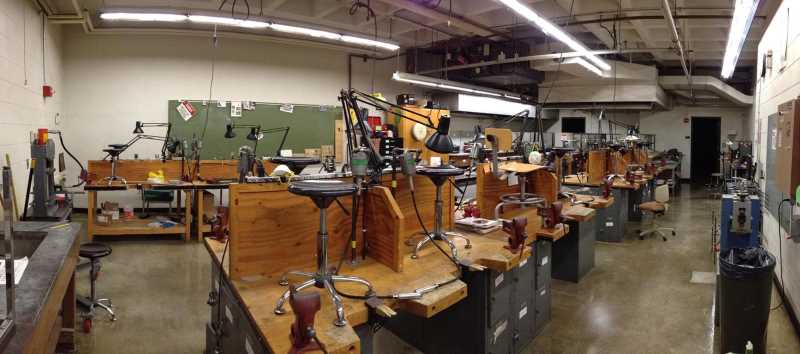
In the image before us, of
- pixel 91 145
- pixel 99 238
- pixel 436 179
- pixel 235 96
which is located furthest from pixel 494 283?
pixel 91 145

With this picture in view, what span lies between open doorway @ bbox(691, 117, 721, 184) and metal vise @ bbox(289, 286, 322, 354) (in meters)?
13.6

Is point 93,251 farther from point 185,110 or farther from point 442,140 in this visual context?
point 185,110

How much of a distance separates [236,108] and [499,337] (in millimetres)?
5691

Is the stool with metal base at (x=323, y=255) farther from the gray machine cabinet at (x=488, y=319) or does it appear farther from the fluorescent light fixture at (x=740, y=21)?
the fluorescent light fixture at (x=740, y=21)

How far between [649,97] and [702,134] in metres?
5.45

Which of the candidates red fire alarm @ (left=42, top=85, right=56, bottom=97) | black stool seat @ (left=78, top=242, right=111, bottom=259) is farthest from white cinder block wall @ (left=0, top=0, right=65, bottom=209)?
black stool seat @ (left=78, top=242, right=111, bottom=259)

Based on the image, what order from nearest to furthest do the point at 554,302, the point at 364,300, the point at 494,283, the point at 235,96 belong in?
the point at 364,300 < the point at 494,283 < the point at 554,302 < the point at 235,96

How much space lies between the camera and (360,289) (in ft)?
5.61

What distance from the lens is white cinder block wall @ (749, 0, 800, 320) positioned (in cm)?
315

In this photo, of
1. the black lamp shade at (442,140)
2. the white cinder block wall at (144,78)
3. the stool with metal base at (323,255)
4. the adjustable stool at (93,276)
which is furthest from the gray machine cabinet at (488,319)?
the white cinder block wall at (144,78)

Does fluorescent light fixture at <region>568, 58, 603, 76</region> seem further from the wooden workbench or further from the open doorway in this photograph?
the open doorway

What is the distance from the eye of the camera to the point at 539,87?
996 cm

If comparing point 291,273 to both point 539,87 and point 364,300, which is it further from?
point 539,87

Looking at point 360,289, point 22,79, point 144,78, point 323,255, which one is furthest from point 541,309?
point 144,78
